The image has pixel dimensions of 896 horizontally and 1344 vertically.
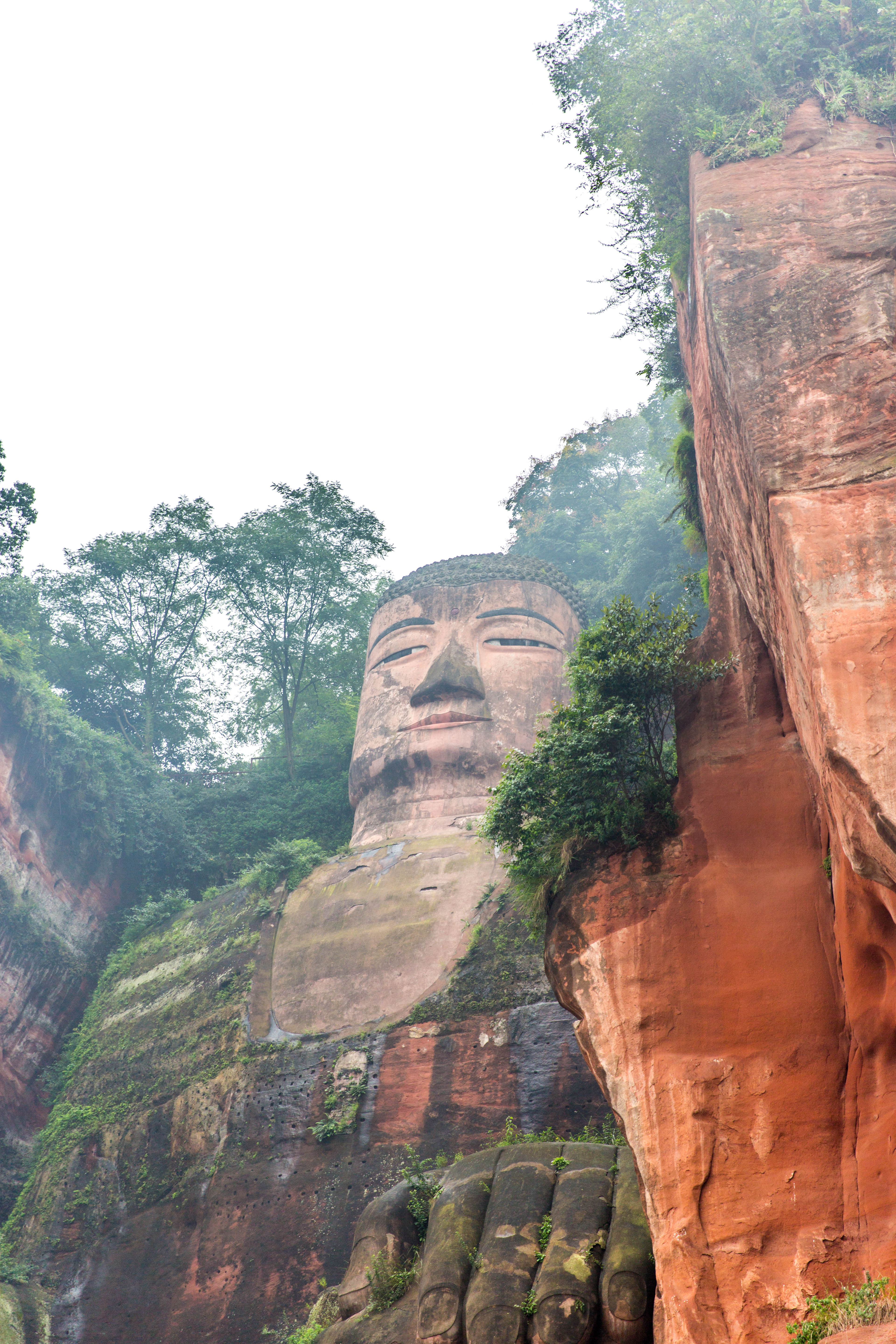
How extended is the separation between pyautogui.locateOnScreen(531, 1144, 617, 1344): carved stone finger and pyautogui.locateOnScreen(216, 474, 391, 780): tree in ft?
51.3

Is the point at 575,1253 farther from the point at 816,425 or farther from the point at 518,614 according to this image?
the point at 518,614

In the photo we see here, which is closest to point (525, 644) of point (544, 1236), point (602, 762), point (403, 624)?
point (403, 624)

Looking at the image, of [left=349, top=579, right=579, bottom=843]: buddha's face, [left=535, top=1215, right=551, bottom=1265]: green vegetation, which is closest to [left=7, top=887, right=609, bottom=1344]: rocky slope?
[left=535, top=1215, right=551, bottom=1265]: green vegetation

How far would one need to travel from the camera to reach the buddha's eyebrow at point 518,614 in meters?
19.5

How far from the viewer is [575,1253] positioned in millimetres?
8078

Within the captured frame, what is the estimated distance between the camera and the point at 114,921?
1891cm

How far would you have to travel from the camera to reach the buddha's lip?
58.6ft

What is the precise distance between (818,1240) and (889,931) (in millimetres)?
2185

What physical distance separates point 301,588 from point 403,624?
639 cm

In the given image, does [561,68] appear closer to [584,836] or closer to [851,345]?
[851,345]

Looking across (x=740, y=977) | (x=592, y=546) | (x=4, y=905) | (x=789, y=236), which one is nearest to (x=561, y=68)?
(x=789, y=236)

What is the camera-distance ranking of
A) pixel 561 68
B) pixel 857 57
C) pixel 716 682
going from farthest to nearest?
pixel 561 68, pixel 857 57, pixel 716 682

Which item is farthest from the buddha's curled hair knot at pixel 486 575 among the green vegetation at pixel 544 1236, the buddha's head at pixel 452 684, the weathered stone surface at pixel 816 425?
the green vegetation at pixel 544 1236

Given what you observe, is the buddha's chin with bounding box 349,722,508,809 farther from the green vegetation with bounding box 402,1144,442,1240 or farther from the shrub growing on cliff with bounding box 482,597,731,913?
the green vegetation with bounding box 402,1144,442,1240
